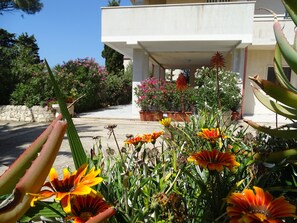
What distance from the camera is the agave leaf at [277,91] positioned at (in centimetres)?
162

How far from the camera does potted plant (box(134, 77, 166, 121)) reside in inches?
488

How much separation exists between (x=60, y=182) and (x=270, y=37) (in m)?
14.0

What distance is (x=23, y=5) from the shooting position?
50.8ft

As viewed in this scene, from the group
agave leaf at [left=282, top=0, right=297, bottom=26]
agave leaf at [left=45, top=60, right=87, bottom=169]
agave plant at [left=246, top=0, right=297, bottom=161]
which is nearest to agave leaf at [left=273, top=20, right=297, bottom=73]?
agave plant at [left=246, top=0, right=297, bottom=161]

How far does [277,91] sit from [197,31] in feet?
36.5

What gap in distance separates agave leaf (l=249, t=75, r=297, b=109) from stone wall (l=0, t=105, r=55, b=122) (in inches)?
474

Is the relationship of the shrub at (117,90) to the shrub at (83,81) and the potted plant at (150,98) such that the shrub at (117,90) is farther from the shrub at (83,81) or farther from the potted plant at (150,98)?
the potted plant at (150,98)

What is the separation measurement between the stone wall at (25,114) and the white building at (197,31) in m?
3.99

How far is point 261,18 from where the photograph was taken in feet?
43.9

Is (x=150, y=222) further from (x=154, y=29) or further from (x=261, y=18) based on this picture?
(x=261, y=18)

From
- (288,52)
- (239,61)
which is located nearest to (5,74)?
(239,61)

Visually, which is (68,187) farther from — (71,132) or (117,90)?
(117,90)

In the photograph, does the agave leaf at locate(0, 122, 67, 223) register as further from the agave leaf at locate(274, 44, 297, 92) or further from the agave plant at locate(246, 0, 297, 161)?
the agave leaf at locate(274, 44, 297, 92)

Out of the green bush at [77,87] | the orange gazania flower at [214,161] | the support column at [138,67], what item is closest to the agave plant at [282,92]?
the orange gazania flower at [214,161]
